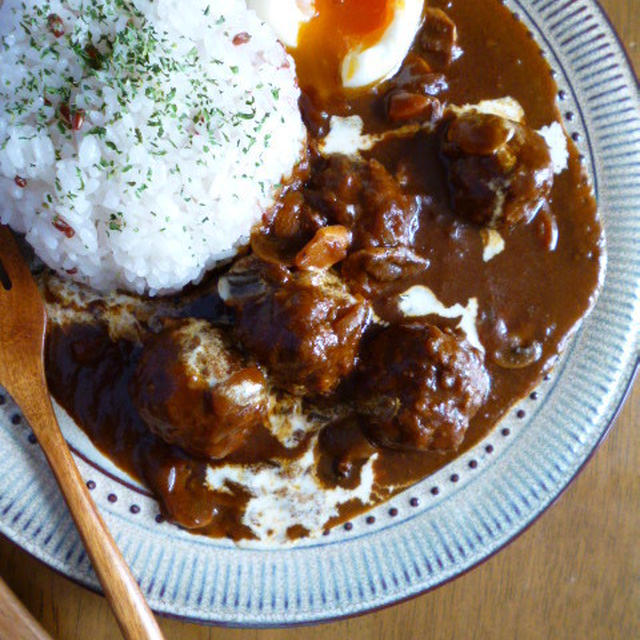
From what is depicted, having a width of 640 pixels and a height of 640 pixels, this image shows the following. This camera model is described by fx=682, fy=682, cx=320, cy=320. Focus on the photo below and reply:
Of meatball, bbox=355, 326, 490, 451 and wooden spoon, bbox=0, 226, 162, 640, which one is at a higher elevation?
meatball, bbox=355, 326, 490, 451

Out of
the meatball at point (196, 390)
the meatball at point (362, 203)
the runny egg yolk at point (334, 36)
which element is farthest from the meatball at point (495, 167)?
the meatball at point (196, 390)

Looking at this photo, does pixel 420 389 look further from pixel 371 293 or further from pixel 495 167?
pixel 495 167

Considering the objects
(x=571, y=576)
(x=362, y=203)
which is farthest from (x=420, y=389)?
(x=571, y=576)

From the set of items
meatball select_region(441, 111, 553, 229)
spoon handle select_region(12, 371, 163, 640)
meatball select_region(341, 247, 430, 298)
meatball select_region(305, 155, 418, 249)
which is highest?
meatball select_region(441, 111, 553, 229)

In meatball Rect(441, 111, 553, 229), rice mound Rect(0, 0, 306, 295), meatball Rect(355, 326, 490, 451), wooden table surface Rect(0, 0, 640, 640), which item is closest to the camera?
rice mound Rect(0, 0, 306, 295)

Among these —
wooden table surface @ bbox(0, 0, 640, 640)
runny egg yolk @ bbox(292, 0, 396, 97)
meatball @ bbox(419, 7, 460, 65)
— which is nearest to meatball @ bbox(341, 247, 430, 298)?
runny egg yolk @ bbox(292, 0, 396, 97)

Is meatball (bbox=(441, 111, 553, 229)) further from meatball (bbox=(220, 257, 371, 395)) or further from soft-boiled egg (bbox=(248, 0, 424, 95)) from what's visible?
meatball (bbox=(220, 257, 371, 395))

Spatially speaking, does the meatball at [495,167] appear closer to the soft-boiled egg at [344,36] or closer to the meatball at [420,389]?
the soft-boiled egg at [344,36]

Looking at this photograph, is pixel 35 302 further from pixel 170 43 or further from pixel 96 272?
pixel 170 43
